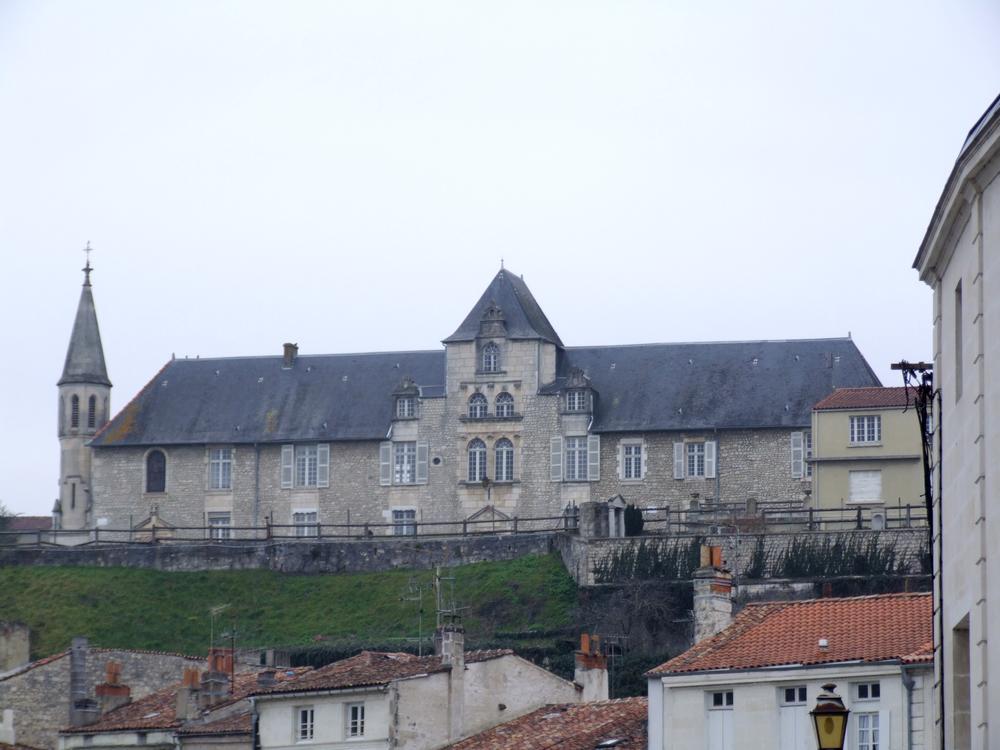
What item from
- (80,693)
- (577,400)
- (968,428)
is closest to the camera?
(968,428)

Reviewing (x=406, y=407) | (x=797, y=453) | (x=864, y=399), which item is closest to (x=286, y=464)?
(x=406, y=407)

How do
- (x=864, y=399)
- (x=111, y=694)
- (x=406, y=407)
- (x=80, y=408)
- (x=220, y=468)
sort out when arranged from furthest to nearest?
(x=80, y=408), (x=220, y=468), (x=406, y=407), (x=864, y=399), (x=111, y=694)

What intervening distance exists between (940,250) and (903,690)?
12.3 m

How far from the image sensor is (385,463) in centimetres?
7969

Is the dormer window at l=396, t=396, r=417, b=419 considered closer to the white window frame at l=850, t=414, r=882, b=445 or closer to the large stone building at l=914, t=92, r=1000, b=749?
the white window frame at l=850, t=414, r=882, b=445

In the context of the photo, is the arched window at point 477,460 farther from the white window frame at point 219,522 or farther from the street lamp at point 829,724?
the street lamp at point 829,724

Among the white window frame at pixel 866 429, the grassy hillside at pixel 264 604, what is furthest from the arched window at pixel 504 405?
the white window frame at pixel 866 429

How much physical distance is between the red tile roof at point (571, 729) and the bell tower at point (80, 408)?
43909 millimetres

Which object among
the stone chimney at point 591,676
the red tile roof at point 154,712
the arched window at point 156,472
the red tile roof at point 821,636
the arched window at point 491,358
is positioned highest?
the arched window at point 491,358

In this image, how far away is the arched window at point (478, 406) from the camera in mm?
79812

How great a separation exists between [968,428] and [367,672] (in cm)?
2503

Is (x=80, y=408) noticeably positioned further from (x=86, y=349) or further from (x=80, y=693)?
(x=80, y=693)

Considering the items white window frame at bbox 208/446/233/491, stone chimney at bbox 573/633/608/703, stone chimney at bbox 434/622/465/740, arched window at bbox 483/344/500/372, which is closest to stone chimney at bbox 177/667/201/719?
stone chimney at bbox 434/622/465/740

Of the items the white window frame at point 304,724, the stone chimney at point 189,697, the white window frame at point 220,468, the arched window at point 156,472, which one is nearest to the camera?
the white window frame at point 304,724
